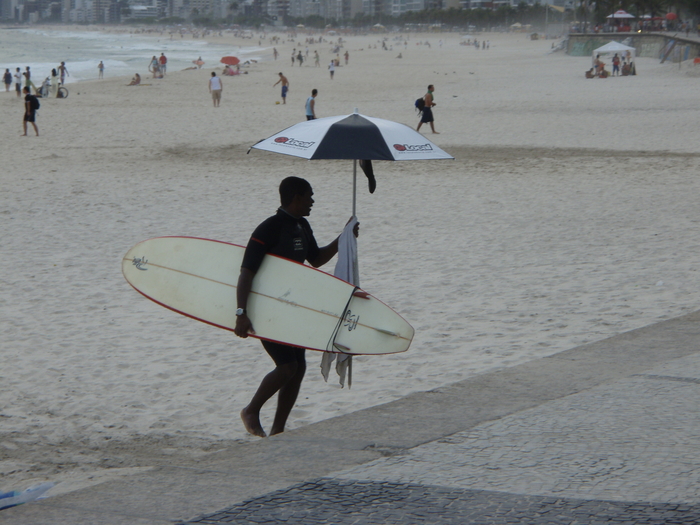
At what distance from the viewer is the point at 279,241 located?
4.21 metres

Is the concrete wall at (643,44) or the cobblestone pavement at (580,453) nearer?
the cobblestone pavement at (580,453)

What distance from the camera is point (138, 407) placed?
5156mm

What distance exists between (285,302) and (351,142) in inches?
37.2

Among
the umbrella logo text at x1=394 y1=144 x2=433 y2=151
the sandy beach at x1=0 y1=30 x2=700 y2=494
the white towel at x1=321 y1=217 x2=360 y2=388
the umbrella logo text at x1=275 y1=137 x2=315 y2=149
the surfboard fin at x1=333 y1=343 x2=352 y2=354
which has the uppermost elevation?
the umbrella logo text at x1=275 y1=137 x2=315 y2=149

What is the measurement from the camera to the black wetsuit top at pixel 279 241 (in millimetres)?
4137

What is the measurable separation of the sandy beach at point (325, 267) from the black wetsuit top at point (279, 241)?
1.13 metres

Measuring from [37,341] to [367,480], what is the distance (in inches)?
165

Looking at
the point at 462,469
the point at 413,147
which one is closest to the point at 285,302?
the point at 413,147

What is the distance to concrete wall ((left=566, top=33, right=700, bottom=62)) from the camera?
4638 centimetres

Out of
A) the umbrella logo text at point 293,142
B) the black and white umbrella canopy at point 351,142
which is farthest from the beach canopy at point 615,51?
the umbrella logo text at point 293,142

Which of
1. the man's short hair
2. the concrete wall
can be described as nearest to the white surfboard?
the man's short hair

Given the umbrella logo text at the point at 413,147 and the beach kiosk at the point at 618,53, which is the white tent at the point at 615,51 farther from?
the umbrella logo text at the point at 413,147

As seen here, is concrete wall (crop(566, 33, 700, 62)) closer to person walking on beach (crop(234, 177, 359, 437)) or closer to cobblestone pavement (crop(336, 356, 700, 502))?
cobblestone pavement (crop(336, 356, 700, 502))

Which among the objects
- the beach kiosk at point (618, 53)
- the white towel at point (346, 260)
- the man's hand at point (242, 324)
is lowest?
the man's hand at point (242, 324)
